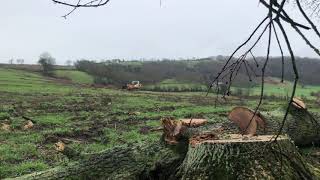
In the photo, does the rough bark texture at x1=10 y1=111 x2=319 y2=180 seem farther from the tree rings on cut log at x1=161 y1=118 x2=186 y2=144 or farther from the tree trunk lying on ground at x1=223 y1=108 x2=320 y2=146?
the tree trunk lying on ground at x1=223 y1=108 x2=320 y2=146

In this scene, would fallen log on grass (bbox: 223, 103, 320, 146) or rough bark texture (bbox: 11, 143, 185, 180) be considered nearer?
rough bark texture (bbox: 11, 143, 185, 180)

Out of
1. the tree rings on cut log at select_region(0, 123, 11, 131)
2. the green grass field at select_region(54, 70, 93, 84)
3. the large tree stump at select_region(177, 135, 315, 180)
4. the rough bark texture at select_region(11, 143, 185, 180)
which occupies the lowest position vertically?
the green grass field at select_region(54, 70, 93, 84)

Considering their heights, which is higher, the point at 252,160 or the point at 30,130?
the point at 252,160

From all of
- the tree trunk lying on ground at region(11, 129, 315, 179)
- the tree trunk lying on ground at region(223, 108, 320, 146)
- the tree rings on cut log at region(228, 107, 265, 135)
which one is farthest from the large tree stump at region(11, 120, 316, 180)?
the tree trunk lying on ground at region(223, 108, 320, 146)

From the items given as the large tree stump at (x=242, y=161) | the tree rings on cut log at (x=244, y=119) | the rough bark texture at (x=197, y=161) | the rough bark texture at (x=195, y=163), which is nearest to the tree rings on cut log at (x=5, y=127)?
the rough bark texture at (x=197, y=161)

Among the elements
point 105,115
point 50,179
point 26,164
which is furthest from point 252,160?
point 105,115

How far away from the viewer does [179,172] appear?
6656 mm

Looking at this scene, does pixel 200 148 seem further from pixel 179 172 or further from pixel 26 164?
pixel 26 164

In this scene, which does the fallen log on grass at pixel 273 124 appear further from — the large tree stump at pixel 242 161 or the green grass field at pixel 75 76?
the green grass field at pixel 75 76

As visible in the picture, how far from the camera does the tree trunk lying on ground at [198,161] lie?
19.7 ft

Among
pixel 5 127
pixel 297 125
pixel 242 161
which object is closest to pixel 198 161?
pixel 242 161

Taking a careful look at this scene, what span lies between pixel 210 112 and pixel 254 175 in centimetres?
1813

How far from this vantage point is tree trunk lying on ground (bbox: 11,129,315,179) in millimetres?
6000

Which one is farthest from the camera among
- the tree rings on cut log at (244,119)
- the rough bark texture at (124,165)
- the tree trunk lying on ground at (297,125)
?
the tree trunk lying on ground at (297,125)
